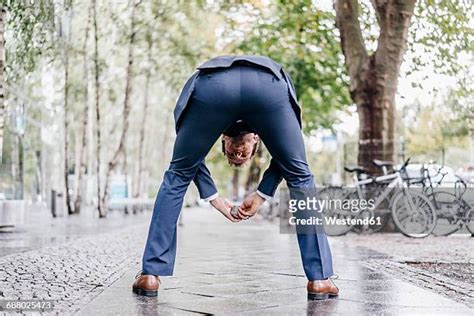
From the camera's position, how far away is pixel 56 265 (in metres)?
6.18

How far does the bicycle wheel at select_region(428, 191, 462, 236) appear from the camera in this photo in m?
11.5

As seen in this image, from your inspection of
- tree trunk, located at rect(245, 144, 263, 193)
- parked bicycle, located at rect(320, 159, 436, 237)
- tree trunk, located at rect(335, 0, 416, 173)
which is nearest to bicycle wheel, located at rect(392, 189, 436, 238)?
parked bicycle, located at rect(320, 159, 436, 237)

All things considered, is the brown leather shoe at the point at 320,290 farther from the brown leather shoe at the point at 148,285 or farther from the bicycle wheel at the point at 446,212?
the bicycle wheel at the point at 446,212

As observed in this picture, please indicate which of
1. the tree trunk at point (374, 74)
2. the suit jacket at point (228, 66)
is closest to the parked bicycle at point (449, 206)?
the tree trunk at point (374, 74)

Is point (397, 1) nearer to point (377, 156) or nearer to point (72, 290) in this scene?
point (377, 156)

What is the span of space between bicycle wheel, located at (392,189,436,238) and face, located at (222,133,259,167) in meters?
7.90

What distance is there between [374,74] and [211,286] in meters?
9.01

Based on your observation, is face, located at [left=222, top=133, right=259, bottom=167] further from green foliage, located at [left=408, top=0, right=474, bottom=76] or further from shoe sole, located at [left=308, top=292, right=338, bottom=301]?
green foliage, located at [left=408, top=0, right=474, bottom=76]

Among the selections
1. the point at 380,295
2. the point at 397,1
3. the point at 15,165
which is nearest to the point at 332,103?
the point at 397,1

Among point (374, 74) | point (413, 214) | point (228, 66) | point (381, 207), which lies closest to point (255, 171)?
point (374, 74)

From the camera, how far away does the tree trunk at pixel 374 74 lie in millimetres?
12711

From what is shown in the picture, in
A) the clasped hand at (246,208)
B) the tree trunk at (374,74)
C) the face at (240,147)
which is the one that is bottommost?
the clasped hand at (246,208)

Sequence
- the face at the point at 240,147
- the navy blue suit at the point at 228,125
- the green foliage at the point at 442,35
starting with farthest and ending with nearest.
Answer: the green foliage at the point at 442,35 → the face at the point at 240,147 → the navy blue suit at the point at 228,125

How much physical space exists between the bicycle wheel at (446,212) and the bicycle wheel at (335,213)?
1665 millimetres
